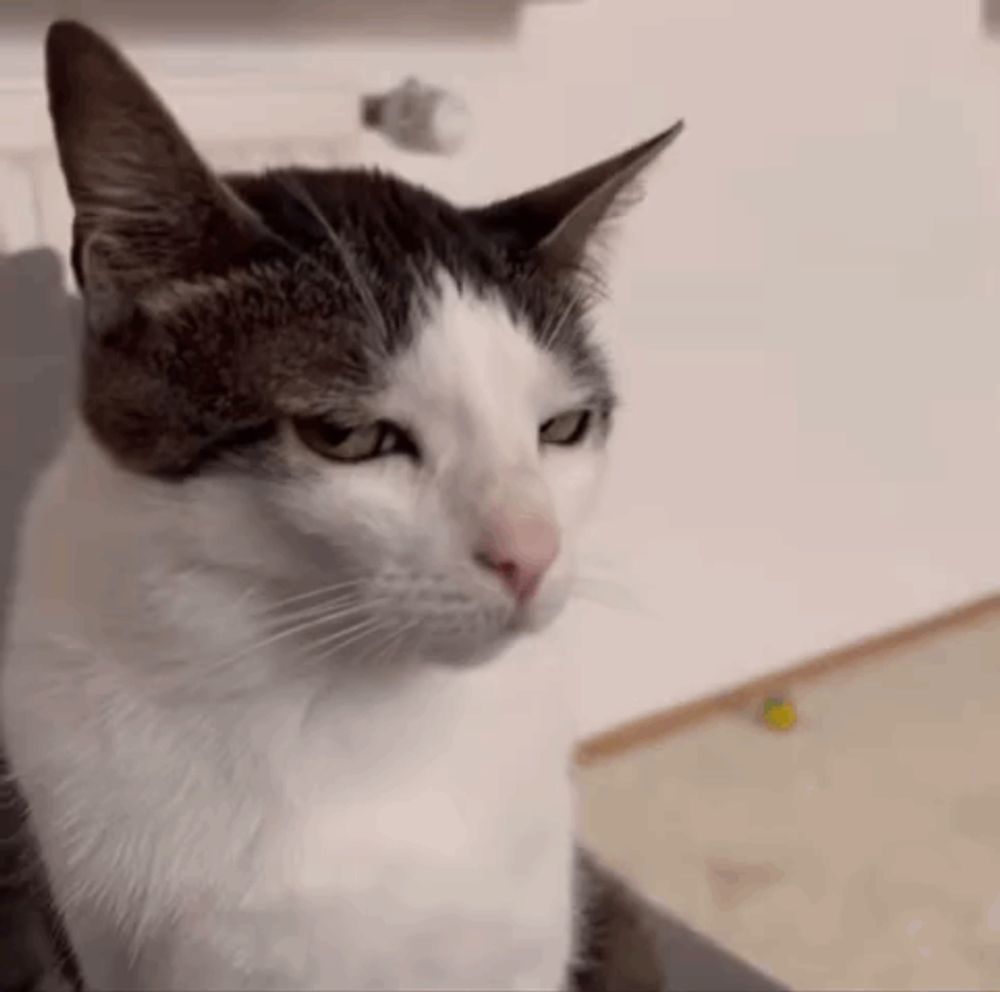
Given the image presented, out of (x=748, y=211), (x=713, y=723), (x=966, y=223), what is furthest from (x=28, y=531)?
(x=966, y=223)

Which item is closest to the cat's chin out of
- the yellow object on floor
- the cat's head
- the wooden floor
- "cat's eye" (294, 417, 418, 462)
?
the cat's head

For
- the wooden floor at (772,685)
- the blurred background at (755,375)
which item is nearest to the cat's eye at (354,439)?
the blurred background at (755,375)

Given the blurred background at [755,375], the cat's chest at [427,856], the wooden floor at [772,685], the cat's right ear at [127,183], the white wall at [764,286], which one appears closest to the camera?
the cat's right ear at [127,183]

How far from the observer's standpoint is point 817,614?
1938 millimetres

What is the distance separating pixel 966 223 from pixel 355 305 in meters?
1.38

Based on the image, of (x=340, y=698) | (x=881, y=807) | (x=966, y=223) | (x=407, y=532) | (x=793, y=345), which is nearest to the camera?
(x=407, y=532)

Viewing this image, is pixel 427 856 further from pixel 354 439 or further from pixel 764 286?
pixel 764 286

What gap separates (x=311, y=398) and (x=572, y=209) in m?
0.24

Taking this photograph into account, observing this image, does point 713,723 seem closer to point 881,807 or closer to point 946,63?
point 881,807

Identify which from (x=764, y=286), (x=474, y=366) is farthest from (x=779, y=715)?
(x=474, y=366)

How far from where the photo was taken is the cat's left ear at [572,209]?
0.85m

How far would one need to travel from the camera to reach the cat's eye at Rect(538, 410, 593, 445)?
0.81 m

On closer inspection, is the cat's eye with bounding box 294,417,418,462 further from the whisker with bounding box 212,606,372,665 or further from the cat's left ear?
the cat's left ear

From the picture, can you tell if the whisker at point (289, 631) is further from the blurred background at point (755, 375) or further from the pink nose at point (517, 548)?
the blurred background at point (755, 375)
